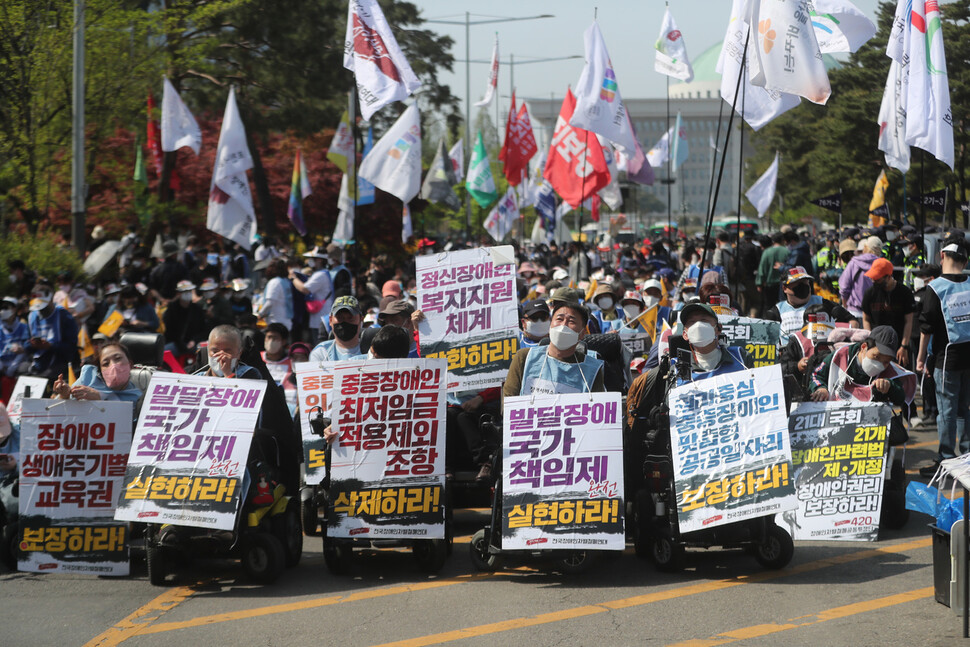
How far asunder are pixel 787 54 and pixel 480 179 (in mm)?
19168

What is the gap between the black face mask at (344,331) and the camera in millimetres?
Answer: 9820

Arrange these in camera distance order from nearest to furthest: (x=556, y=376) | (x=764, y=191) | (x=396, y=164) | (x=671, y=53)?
(x=556, y=376), (x=396, y=164), (x=671, y=53), (x=764, y=191)

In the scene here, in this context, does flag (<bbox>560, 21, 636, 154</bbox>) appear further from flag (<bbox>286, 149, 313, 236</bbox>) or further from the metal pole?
flag (<bbox>286, 149, 313, 236</bbox>)

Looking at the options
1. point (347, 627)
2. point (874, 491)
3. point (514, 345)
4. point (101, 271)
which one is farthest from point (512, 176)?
point (347, 627)

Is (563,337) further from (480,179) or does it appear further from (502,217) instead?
(502,217)

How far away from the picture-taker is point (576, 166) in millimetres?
20141

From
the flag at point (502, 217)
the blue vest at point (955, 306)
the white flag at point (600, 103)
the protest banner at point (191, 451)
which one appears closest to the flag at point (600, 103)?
the white flag at point (600, 103)

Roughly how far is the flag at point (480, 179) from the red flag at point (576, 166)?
10.0 metres

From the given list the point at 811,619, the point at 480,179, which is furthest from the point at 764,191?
the point at 811,619

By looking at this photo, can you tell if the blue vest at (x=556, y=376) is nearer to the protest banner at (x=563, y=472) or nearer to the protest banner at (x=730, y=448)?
the protest banner at (x=563, y=472)

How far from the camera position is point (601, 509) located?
778 cm

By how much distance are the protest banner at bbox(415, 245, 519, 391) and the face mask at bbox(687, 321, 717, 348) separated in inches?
96.9

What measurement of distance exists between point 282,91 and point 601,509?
105ft

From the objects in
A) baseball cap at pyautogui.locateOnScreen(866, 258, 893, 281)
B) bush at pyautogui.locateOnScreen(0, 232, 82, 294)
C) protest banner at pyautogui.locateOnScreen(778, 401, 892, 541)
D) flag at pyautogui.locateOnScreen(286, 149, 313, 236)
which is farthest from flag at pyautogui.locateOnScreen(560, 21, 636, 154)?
flag at pyautogui.locateOnScreen(286, 149, 313, 236)
